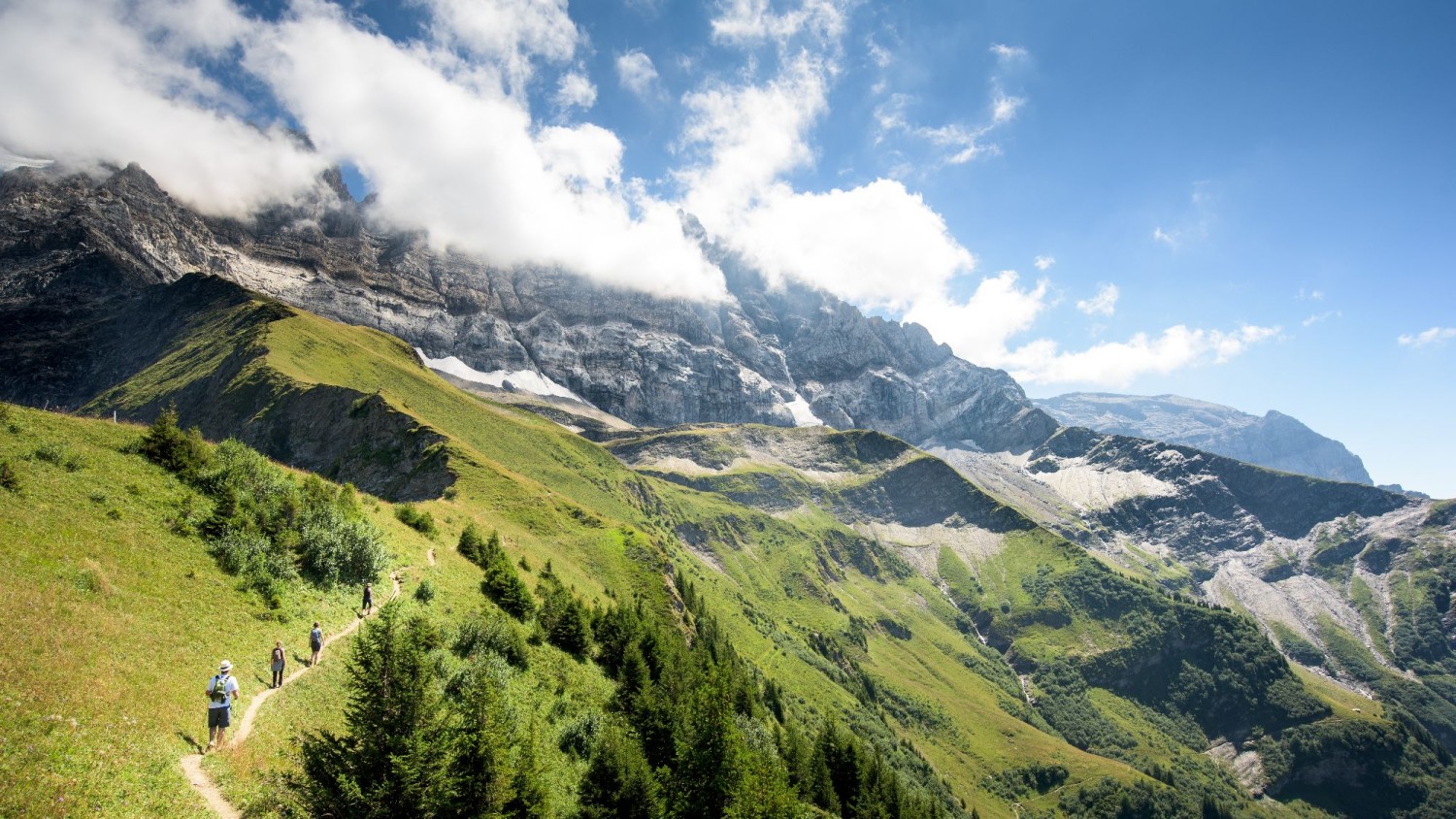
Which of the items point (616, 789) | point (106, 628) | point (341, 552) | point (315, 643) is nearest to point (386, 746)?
point (106, 628)

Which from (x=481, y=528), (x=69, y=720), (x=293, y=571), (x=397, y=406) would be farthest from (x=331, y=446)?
(x=69, y=720)

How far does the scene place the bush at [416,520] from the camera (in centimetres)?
5325

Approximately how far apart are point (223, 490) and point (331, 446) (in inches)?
3477

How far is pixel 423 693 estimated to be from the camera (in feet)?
65.3

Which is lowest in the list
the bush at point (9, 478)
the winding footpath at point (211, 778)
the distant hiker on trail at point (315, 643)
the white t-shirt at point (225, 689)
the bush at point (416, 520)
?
the winding footpath at point (211, 778)

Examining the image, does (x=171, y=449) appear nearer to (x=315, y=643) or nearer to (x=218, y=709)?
(x=315, y=643)

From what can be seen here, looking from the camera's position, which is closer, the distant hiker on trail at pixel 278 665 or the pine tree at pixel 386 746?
the pine tree at pixel 386 746

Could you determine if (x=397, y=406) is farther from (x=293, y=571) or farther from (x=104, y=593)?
(x=104, y=593)

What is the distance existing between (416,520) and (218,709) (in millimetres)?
34492

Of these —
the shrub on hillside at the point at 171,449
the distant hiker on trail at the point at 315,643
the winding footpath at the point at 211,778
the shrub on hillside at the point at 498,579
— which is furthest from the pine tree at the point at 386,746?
the shrub on hillside at the point at 498,579

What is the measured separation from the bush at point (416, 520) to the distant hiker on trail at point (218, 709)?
3297 cm

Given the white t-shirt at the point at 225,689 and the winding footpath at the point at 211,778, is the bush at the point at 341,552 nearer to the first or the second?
the winding footpath at the point at 211,778

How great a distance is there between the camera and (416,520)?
53.8 m

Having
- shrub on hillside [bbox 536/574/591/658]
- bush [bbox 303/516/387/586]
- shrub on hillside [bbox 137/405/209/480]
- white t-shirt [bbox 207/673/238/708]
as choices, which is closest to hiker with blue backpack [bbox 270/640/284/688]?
white t-shirt [bbox 207/673/238/708]
